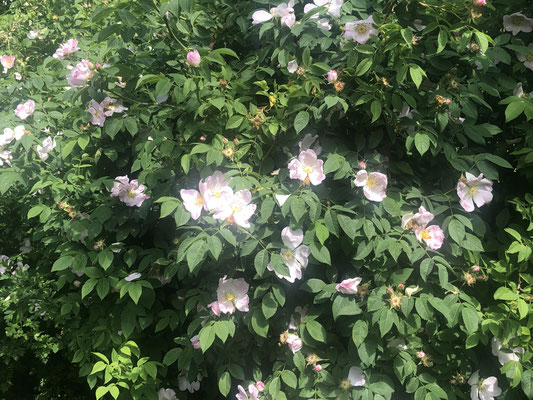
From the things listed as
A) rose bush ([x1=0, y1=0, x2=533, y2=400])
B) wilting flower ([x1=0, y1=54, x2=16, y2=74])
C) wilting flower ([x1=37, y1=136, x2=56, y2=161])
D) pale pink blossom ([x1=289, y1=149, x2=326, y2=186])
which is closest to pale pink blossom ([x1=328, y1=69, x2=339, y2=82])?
rose bush ([x1=0, y1=0, x2=533, y2=400])

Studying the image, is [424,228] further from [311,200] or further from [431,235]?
[311,200]

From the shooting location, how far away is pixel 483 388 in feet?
5.52

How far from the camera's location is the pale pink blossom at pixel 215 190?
149 cm

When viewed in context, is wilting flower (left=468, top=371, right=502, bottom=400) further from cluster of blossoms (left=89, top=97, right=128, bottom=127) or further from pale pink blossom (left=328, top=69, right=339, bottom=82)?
cluster of blossoms (left=89, top=97, right=128, bottom=127)

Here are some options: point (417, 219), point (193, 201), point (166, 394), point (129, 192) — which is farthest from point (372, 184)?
point (166, 394)

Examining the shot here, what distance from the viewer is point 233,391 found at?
204cm

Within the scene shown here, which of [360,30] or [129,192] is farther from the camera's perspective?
[129,192]

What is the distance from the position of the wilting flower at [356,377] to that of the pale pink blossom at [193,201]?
0.75 metres

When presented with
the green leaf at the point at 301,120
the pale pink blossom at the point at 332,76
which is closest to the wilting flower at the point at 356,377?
the green leaf at the point at 301,120

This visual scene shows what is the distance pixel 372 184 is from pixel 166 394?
126 cm

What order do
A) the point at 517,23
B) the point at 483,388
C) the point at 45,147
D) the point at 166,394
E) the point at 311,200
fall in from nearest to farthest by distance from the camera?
the point at 311,200 → the point at 483,388 → the point at 517,23 → the point at 166,394 → the point at 45,147

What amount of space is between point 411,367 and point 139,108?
1.35 metres

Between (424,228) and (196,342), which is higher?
(424,228)

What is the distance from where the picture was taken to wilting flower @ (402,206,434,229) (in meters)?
1.57
